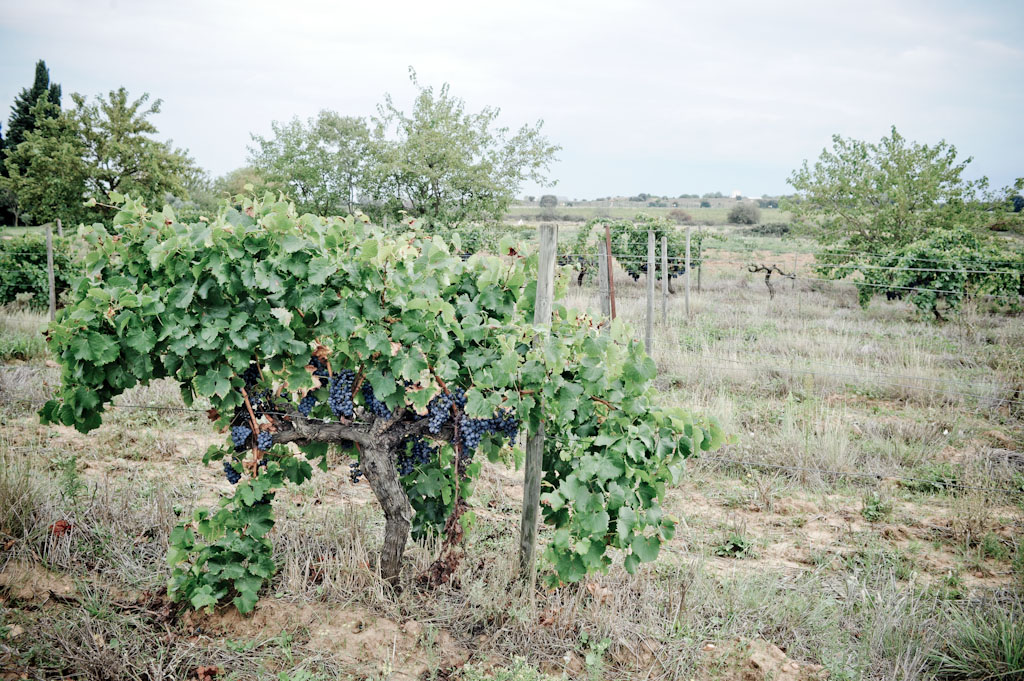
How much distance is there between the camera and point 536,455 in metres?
3.14

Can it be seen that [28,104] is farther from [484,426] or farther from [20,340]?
[484,426]

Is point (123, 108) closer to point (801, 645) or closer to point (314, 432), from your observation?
point (314, 432)

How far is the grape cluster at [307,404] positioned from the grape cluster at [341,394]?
141 mm

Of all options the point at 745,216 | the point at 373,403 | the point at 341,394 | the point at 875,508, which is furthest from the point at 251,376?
the point at 745,216

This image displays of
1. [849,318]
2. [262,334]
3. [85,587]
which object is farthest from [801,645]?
[849,318]

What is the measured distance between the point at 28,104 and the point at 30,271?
41.4m

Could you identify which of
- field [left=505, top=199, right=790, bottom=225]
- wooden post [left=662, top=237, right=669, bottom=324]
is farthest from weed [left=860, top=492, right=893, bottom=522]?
field [left=505, top=199, right=790, bottom=225]

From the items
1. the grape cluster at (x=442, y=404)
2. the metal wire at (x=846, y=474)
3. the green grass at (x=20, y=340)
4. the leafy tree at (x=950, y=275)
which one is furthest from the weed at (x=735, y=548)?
the leafy tree at (x=950, y=275)

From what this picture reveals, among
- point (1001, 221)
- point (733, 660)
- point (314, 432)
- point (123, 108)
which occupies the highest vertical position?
point (123, 108)

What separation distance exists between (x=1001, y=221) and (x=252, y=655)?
2049 centimetres

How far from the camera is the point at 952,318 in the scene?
39.7 ft

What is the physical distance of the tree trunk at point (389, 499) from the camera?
313 cm

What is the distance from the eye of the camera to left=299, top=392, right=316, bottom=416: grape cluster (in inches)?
122

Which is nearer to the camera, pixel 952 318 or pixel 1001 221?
pixel 952 318
